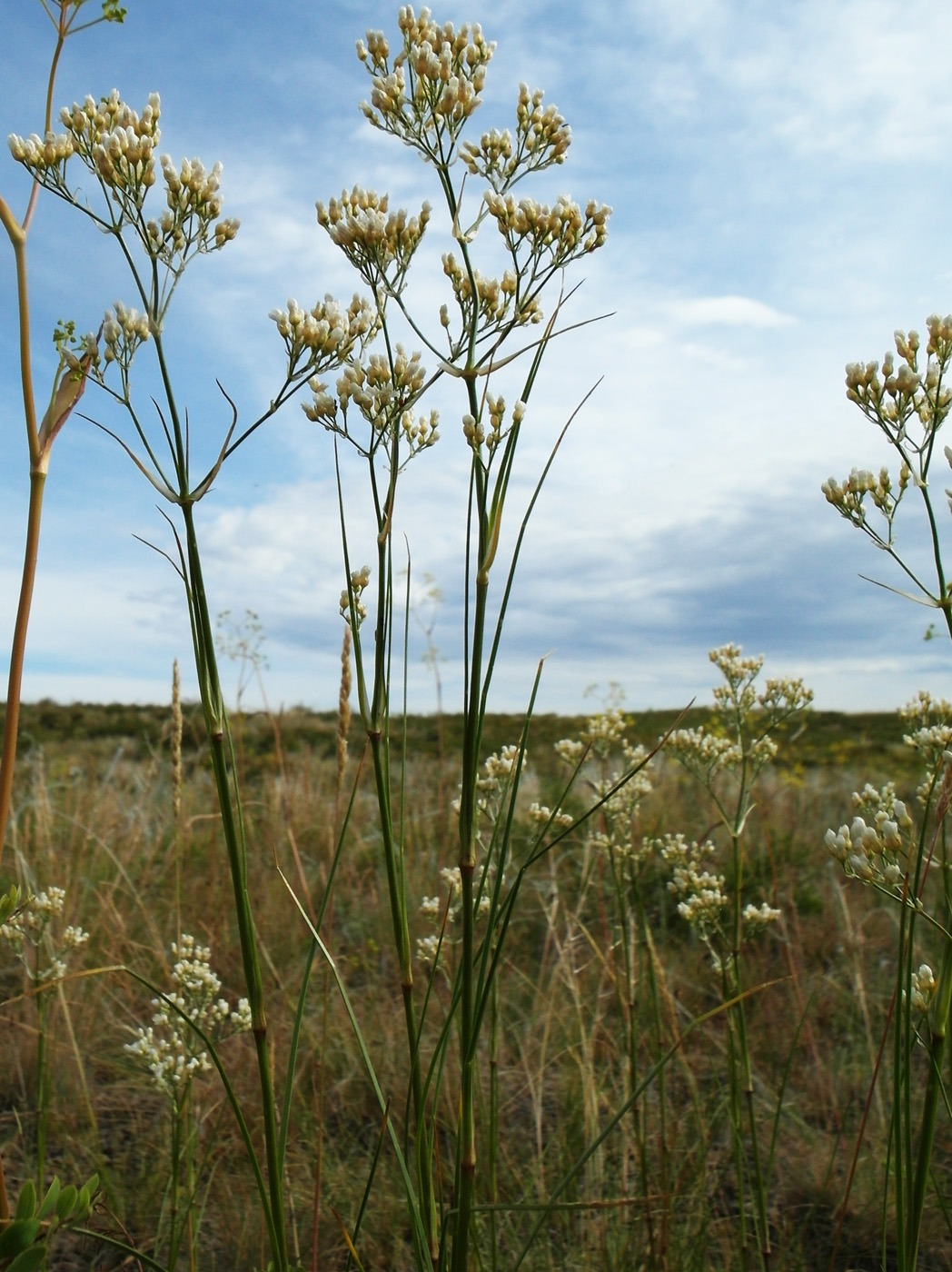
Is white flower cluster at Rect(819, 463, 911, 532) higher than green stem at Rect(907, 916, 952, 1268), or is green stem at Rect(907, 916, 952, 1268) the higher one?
white flower cluster at Rect(819, 463, 911, 532)

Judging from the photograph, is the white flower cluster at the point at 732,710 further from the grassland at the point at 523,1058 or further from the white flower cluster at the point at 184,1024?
the white flower cluster at the point at 184,1024

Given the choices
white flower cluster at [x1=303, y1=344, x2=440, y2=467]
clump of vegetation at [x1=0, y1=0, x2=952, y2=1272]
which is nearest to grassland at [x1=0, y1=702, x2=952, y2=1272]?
clump of vegetation at [x1=0, y1=0, x2=952, y2=1272]

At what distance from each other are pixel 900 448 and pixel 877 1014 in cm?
442

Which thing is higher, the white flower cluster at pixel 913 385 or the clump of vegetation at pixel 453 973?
the white flower cluster at pixel 913 385

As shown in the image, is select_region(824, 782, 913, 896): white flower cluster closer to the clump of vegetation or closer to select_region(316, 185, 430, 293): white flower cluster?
the clump of vegetation

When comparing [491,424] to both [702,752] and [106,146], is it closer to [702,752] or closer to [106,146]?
[106,146]

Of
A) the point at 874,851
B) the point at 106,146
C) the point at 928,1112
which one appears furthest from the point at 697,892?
the point at 106,146

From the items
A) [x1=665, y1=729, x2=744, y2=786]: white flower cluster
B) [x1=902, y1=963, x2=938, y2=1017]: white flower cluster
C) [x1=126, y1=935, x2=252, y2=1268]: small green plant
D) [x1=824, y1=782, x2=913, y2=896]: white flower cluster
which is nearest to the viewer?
[x1=824, y1=782, x2=913, y2=896]: white flower cluster

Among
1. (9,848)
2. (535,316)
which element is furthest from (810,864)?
(535,316)

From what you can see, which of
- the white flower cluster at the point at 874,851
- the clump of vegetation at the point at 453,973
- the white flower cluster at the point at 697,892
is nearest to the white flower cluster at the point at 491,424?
the clump of vegetation at the point at 453,973

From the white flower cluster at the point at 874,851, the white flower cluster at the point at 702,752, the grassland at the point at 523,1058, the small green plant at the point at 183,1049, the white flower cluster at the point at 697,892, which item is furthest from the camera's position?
the white flower cluster at the point at 702,752

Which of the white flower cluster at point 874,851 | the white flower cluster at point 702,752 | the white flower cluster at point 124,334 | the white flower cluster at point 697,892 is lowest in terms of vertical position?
the white flower cluster at point 697,892

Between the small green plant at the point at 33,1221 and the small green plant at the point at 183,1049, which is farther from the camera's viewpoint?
the small green plant at the point at 183,1049

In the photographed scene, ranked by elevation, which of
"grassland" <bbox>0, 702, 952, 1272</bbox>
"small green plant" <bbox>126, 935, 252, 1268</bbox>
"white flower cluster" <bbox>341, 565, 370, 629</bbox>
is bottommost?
"grassland" <bbox>0, 702, 952, 1272</bbox>
